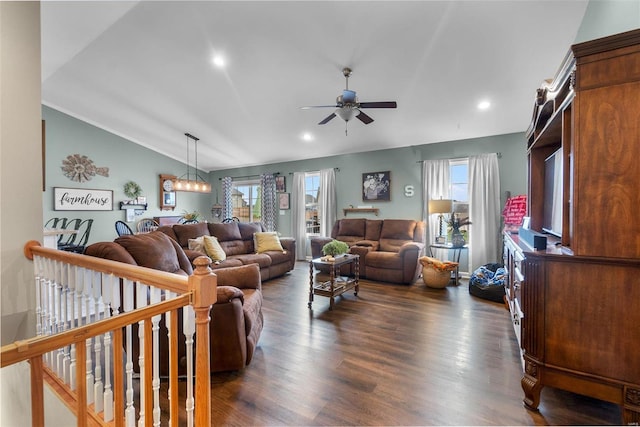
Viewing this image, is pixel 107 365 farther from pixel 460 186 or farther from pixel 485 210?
pixel 460 186

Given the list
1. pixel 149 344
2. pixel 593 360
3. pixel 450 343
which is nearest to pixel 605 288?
pixel 593 360

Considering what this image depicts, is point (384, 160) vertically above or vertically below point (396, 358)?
above

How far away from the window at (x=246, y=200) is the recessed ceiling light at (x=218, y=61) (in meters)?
4.37

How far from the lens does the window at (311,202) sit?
6.91m

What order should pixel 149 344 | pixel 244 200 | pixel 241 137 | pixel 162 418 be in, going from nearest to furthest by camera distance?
pixel 149 344 < pixel 162 418 < pixel 241 137 < pixel 244 200

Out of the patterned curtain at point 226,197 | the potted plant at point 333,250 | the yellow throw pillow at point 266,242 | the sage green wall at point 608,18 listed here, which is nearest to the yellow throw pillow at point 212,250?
the yellow throw pillow at point 266,242

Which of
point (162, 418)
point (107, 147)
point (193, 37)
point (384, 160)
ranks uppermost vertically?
point (193, 37)

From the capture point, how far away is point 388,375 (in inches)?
80.8

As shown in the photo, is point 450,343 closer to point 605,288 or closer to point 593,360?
point 593,360

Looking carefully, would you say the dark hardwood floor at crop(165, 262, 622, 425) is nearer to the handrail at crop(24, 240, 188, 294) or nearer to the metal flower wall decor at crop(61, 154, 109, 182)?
the handrail at crop(24, 240, 188, 294)

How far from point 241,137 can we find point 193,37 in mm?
2768

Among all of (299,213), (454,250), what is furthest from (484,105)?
(299,213)

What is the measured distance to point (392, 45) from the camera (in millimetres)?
2961

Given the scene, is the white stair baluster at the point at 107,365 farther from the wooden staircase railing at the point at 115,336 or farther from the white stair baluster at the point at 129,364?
the white stair baluster at the point at 129,364
